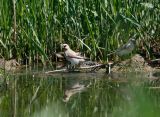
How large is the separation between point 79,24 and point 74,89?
6.85ft

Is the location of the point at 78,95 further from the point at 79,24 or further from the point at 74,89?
the point at 79,24

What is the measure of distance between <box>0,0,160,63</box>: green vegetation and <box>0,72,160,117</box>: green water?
0.62m

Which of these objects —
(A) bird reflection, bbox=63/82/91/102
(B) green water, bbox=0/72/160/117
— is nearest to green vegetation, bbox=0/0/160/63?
(B) green water, bbox=0/72/160/117

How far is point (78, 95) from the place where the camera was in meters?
6.91

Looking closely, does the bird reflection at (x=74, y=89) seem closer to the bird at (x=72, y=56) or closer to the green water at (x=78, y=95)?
the green water at (x=78, y=95)

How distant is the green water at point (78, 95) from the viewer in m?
5.91

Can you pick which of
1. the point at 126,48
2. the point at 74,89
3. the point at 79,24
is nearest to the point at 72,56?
the point at 79,24

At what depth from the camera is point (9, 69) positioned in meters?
9.07

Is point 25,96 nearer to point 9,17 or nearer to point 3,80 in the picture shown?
point 3,80

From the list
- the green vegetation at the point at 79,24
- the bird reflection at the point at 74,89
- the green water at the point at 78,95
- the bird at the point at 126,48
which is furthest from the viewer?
the green vegetation at the point at 79,24

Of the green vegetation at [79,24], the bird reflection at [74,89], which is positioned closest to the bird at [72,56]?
the green vegetation at [79,24]

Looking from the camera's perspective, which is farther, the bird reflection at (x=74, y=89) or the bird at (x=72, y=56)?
the bird at (x=72, y=56)

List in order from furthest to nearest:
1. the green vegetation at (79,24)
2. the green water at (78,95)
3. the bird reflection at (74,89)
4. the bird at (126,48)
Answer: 1. the green vegetation at (79,24)
2. the bird at (126,48)
3. the bird reflection at (74,89)
4. the green water at (78,95)

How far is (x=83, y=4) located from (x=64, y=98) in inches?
103
